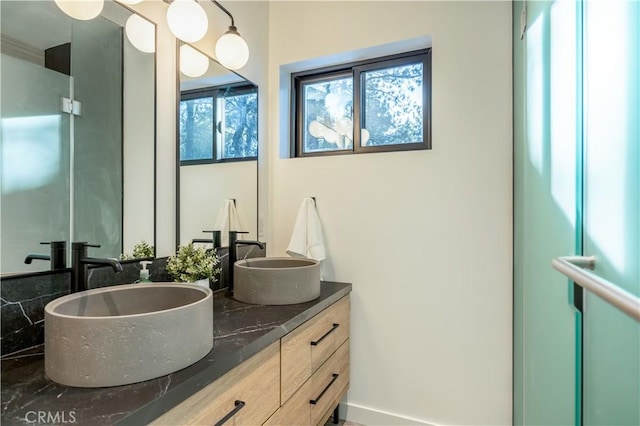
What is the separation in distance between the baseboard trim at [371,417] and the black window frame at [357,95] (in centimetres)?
151

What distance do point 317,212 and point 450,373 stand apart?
1143 millimetres

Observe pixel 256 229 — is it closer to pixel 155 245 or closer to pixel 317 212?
pixel 317 212

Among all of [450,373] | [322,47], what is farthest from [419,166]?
[450,373]

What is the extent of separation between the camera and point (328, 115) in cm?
215

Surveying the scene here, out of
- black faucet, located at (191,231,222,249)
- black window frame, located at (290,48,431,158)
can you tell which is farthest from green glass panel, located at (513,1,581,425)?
black faucet, located at (191,231,222,249)

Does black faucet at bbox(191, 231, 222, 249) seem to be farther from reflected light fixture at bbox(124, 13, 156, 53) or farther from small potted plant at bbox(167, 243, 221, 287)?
reflected light fixture at bbox(124, 13, 156, 53)

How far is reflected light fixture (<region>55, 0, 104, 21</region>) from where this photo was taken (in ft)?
3.34

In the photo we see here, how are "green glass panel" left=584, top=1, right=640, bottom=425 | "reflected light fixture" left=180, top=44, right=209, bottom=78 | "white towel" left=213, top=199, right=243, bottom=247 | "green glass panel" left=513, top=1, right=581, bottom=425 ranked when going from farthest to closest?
"white towel" left=213, top=199, right=243, bottom=247 → "reflected light fixture" left=180, top=44, right=209, bottom=78 → "green glass panel" left=513, top=1, right=581, bottom=425 → "green glass panel" left=584, top=1, right=640, bottom=425

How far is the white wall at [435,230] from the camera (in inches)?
63.0

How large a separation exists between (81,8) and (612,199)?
62.6 inches

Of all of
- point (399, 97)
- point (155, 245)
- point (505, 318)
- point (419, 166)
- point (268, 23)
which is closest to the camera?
point (155, 245)

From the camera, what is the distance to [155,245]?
1.34m

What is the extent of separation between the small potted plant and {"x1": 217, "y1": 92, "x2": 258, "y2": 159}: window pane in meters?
0.58

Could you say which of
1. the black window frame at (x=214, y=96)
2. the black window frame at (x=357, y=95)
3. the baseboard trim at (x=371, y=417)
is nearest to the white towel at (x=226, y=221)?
the black window frame at (x=214, y=96)
